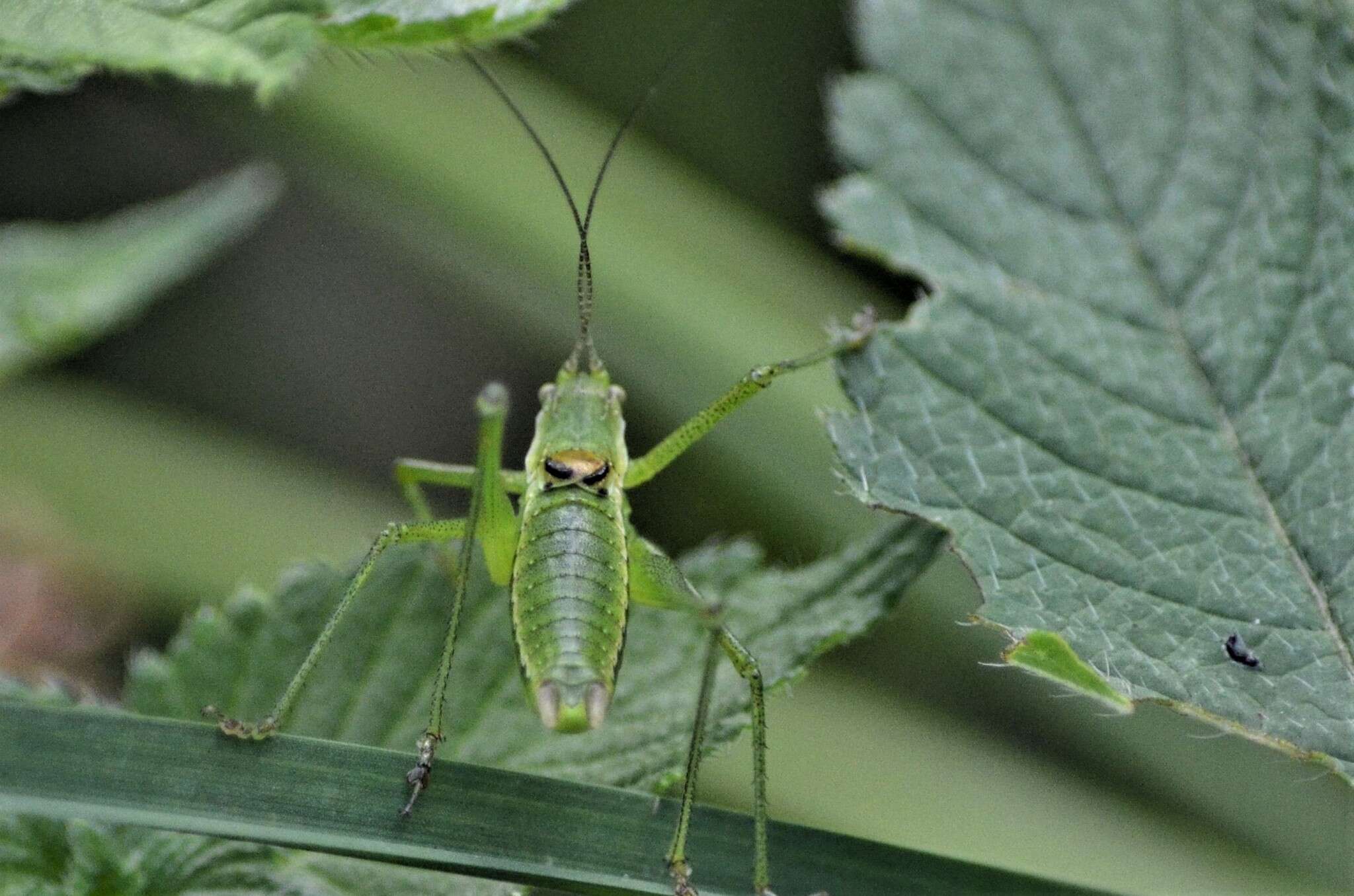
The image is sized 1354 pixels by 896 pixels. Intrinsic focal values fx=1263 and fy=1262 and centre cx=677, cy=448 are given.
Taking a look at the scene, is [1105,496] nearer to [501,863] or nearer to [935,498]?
[935,498]

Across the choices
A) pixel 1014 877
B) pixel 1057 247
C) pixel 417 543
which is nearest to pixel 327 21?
pixel 417 543

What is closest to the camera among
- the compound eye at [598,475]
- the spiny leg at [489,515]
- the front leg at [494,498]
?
the spiny leg at [489,515]

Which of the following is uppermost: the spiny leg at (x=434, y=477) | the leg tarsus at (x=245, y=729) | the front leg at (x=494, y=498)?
the spiny leg at (x=434, y=477)

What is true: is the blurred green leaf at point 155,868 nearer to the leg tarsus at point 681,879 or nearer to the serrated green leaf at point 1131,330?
the leg tarsus at point 681,879

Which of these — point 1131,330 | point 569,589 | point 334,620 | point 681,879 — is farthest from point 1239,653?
point 334,620

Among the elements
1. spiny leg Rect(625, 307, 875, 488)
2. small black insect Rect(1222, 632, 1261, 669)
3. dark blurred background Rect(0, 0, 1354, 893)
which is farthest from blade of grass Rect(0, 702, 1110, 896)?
dark blurred background Rect(0, 0, 1354, 893)

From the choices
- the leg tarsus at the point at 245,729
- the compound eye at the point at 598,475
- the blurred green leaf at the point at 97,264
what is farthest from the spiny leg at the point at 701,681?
the blurred green leaf at the point at 97,264
